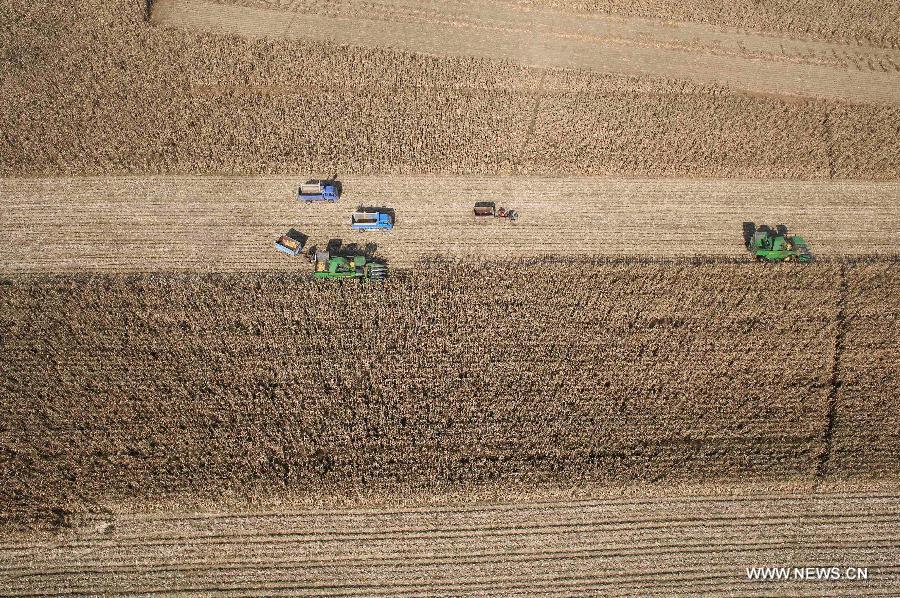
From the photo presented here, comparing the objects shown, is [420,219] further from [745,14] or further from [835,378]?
[745,14]

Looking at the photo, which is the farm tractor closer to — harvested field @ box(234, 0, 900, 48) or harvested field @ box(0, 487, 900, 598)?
harvested field @ box(0, 487, 900, 598)

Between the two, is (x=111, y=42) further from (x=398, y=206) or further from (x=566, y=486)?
(x=566, y=486)

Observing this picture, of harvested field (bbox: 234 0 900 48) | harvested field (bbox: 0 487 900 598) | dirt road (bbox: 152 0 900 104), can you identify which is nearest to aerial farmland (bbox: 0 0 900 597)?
harvested field (bbox: 0 487 900 598)

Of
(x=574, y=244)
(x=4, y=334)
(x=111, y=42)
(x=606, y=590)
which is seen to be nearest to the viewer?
(x=606, y=590)

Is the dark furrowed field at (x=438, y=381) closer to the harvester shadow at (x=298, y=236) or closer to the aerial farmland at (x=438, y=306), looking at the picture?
the aerial farmland at (x=438, y=306)

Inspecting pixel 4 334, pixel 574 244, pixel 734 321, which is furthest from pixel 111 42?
pixel 734 321

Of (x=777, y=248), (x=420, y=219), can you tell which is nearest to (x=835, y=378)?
(x=777, y=248)

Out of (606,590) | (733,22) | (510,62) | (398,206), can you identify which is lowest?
(606,590)
